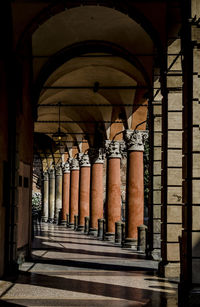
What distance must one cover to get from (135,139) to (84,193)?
10240 millimetres

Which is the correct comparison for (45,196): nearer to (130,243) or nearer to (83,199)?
(83,199)

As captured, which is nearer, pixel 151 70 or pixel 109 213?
pixel 151 70

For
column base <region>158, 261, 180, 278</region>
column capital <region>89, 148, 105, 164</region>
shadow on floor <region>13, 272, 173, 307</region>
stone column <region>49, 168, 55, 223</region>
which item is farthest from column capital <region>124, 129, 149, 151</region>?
stone column <region>49, 168, 55, 223</region>

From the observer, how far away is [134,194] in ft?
59.9

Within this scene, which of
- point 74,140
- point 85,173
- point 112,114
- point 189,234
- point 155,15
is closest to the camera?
point 189,234

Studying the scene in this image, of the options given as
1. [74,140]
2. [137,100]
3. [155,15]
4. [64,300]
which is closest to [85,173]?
[74,140]

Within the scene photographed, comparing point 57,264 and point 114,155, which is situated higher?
point 114,155

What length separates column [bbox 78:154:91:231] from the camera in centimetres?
2875

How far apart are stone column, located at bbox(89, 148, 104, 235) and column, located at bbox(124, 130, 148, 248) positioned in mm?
7036

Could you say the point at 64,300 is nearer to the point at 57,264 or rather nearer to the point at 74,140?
the point at 57,264

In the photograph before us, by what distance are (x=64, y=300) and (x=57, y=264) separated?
5.24 m

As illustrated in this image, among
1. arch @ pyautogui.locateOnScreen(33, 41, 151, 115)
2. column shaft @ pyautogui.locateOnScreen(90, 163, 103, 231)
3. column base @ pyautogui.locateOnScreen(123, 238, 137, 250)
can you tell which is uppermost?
arch @ pyautogui.locateOnScreen(33, 41, 151, 115)

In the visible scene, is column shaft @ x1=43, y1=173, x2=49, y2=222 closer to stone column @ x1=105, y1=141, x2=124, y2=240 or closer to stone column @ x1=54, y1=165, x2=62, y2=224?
stone column @ x1=54, y1=165, x2=62, y2=224

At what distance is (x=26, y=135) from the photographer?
1470cm
